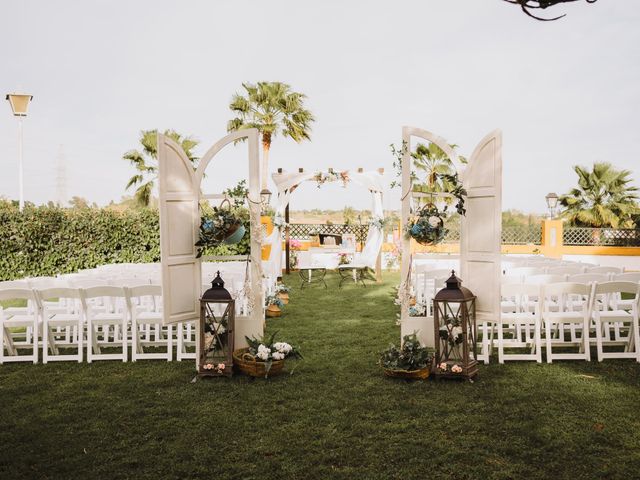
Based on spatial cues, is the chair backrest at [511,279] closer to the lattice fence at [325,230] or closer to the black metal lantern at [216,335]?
the black metal lantern at [216,335]

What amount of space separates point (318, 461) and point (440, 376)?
222 cm

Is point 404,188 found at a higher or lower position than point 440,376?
higher

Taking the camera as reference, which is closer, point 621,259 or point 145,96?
point 621,259

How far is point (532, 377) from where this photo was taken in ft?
17.6

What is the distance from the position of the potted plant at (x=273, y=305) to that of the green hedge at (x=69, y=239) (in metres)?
7.16

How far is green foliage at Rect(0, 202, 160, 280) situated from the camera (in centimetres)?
1397

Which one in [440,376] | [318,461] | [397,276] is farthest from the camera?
[397,276]

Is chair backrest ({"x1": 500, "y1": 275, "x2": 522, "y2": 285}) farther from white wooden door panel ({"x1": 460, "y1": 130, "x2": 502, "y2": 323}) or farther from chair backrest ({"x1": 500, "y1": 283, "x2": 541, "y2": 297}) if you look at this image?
white wooden door panel ({"x1": 460, "y1": 130, "x2": 502, "y2": 323})

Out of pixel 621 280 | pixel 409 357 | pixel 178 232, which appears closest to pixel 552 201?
pixel 621 280

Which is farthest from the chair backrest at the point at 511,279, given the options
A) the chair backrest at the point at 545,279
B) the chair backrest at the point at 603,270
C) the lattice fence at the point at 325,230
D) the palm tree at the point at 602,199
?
the palm tree at the point at 602,199

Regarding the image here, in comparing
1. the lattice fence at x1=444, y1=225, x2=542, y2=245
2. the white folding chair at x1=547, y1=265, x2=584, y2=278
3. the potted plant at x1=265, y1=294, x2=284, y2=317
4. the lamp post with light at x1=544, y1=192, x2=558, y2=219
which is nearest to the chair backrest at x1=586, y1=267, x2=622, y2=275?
the white folding chair at x1=547, y1=265, x2=584, y2=278

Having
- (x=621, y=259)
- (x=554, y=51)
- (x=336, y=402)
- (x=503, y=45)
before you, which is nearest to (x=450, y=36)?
(x=503, y=45)

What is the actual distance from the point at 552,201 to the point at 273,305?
1113 cm

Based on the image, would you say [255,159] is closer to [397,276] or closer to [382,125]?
[397,276]
